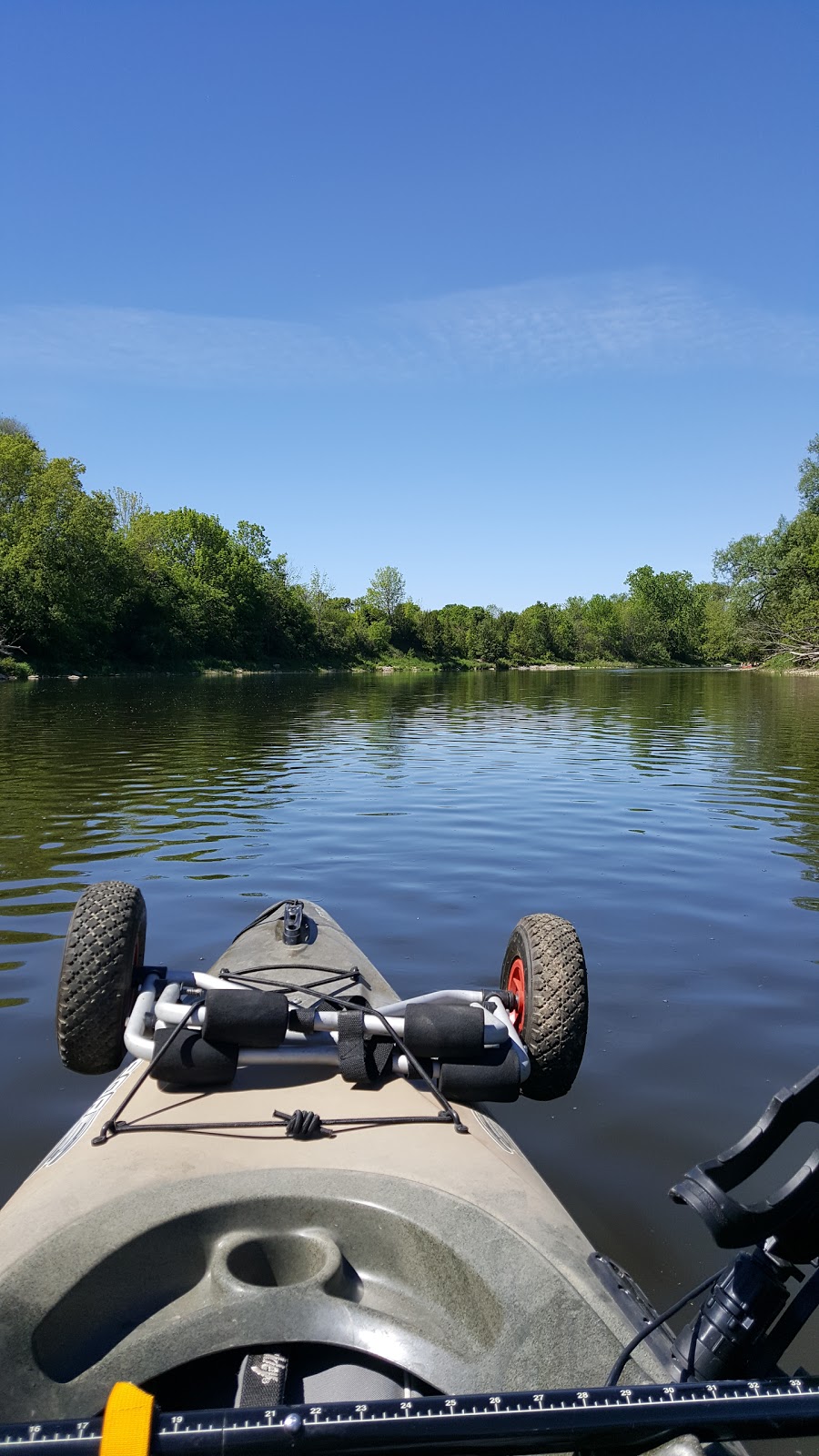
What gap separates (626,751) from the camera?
2117 cm

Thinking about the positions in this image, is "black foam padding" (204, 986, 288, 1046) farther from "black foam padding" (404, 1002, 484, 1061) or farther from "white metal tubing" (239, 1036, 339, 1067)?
"black foam padding" (404, 1002, 484, 1061)

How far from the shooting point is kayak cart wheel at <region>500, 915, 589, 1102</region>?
4273mm

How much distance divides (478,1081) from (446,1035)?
21 cm

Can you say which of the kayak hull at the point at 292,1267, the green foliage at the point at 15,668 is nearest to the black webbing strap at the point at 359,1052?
the kayak hull at the point at 292,1267

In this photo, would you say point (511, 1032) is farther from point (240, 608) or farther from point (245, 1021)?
point (240, 608)

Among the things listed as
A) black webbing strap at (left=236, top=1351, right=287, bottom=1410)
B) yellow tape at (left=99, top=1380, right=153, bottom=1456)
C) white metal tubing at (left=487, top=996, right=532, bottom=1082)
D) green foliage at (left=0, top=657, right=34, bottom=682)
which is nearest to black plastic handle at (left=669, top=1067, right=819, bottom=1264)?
yellow tape at (left=99, top=1380, right=153, bottom=1456)

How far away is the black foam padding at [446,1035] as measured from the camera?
354 centimetres

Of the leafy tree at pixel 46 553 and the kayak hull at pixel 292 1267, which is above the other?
the leafy tree at pixel 46 553

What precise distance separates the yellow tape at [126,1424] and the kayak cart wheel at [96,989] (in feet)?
8.91

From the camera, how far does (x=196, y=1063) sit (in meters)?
3.47

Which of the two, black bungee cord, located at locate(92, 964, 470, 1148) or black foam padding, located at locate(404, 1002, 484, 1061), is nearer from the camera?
black bungee cord, located at locate(92, 964, 470, 1148)

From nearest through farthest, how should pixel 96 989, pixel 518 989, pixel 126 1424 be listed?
1. pixel 126 1424
2. pixel 96 989
3. pixel 518 989

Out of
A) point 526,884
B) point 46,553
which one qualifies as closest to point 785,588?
point 46,553

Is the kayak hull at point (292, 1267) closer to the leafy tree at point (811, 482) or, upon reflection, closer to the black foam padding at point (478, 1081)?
the black foam padding at point (478, 1081)
